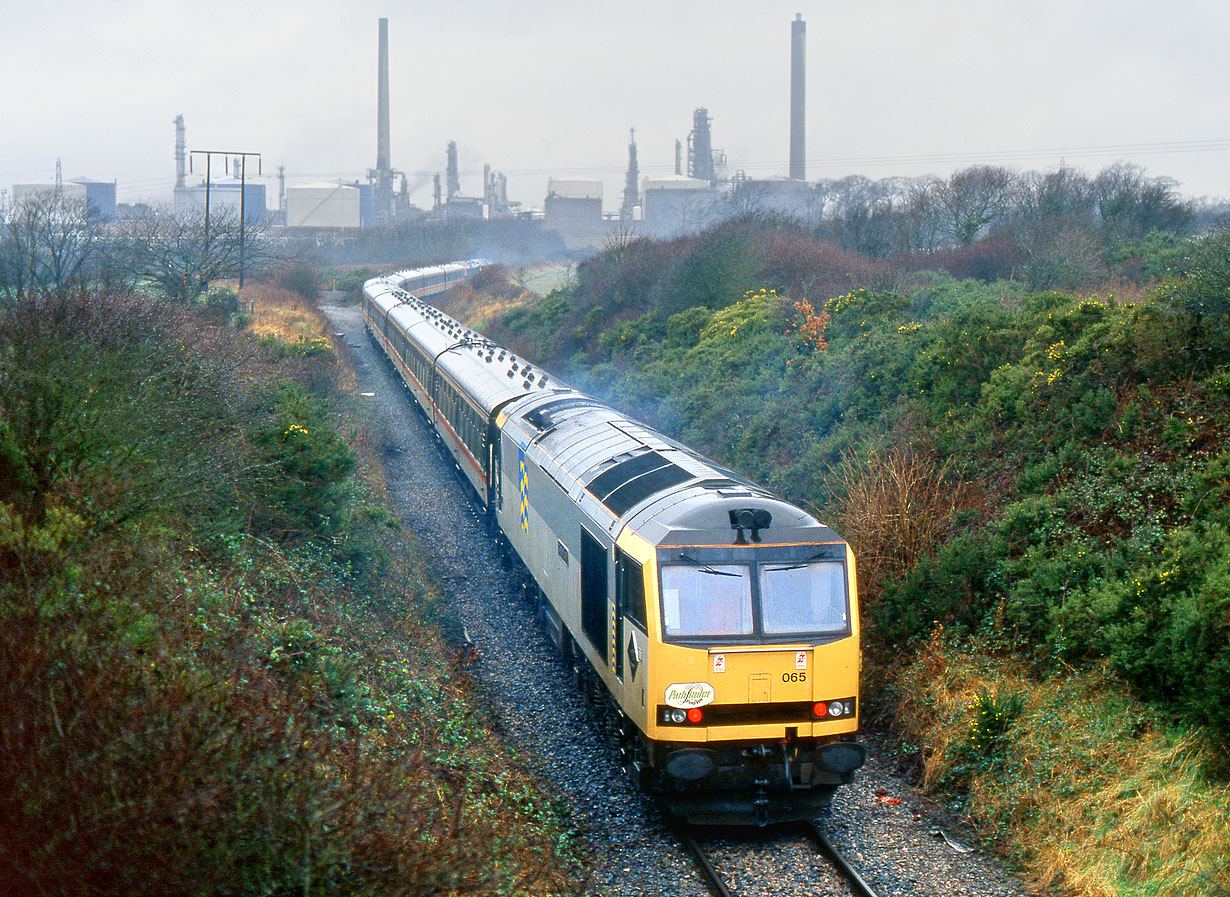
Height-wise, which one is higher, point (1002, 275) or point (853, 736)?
point (1002, 275)

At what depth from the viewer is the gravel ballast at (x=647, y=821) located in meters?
8.09

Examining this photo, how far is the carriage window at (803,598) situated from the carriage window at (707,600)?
164mm

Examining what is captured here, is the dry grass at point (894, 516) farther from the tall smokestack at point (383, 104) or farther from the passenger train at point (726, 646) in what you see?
the tall smokestack at point (383, 104)

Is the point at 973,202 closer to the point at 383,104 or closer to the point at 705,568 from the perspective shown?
the point at 705,568

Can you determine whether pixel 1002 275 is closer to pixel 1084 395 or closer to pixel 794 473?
pixel 794 473

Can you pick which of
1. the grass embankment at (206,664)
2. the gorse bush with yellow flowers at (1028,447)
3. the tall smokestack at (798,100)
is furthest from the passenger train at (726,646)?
the tall smokestack at (798,100)

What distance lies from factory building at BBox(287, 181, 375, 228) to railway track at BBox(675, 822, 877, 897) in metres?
105

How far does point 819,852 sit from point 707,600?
221cm

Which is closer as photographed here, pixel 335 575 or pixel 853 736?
pixel 853 736

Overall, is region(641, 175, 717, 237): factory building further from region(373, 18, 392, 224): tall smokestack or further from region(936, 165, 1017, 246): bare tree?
region(936, 165, 1017, 246): bare tree

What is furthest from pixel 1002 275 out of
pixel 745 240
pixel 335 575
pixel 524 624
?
pixel 335 575

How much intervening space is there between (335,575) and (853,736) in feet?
23.9

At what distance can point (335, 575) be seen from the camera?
1347 centimetres

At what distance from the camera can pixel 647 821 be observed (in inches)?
358
